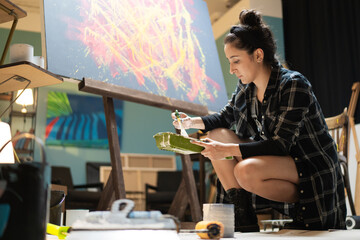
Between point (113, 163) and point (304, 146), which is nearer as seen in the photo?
point (304, 146)

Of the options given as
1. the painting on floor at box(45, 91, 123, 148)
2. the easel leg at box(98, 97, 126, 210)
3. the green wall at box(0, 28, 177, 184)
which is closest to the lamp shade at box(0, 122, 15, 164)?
the easel leg at box(98, 97, 126, 210)

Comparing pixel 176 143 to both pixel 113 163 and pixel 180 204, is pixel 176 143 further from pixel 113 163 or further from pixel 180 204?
pixel 180 204

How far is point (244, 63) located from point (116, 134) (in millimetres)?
670

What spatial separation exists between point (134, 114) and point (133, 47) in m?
4.16

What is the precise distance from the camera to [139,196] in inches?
226

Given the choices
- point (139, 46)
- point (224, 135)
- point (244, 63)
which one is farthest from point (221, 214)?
point (139, 46)

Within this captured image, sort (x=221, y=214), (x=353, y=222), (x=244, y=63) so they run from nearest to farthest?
1. (x=221, y=214)
2. (x=244, y=63)
3. (x=353, y=222)

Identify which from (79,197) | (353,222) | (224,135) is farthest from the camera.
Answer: (79,197)

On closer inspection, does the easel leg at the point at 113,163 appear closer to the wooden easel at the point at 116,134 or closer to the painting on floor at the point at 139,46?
the wooden easel at the point at 116,134

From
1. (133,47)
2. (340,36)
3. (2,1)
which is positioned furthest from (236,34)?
(340,36)

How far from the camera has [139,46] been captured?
218cm

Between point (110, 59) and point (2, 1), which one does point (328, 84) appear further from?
point (2, 1)

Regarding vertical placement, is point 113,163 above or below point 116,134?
below

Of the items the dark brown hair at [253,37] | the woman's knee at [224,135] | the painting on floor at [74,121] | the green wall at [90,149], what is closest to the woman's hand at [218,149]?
the woman's knee at [224,135]
